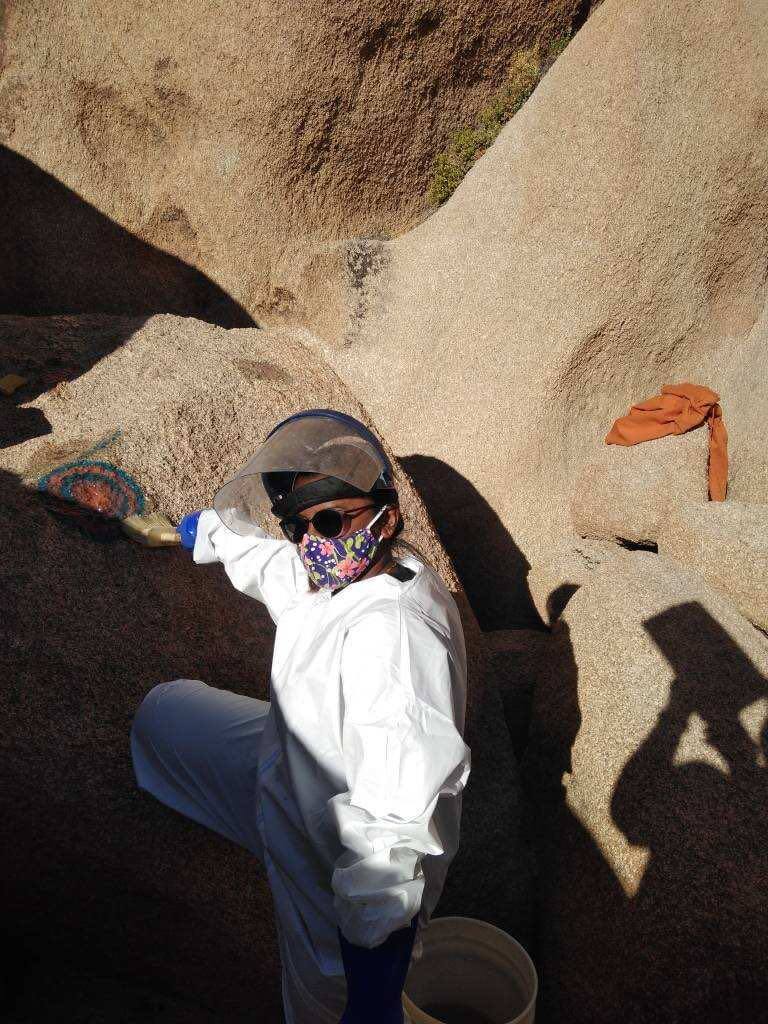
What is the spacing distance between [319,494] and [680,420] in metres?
2.93

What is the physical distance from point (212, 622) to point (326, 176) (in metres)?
3.26

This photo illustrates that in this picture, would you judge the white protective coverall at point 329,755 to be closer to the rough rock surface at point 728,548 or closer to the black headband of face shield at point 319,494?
the black headband of face shield at point 319,494

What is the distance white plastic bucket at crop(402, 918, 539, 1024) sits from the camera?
2.31 meters

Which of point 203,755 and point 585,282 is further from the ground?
point 585,282


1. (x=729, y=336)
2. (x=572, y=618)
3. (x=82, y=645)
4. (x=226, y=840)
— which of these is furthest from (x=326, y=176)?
(x=226, y=840)

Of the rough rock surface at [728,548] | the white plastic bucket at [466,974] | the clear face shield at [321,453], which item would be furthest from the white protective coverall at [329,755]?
the rough rock surface at [728,548]

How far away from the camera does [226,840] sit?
227 cm

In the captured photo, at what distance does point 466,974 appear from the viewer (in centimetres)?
236

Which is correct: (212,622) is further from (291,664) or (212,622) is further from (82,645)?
(291,664)

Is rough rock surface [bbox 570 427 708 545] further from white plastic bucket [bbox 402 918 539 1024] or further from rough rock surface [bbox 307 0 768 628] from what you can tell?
white plastic bucket [bbox 402 918 539 1024]

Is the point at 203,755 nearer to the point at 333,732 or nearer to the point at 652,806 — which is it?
the point at 333,732

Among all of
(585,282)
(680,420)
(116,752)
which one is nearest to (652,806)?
(116,752)

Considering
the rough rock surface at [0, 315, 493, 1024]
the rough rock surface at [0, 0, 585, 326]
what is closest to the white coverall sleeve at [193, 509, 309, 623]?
the rough rock surface at [0, 315, 493, 1024]

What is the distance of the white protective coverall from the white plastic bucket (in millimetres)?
569
